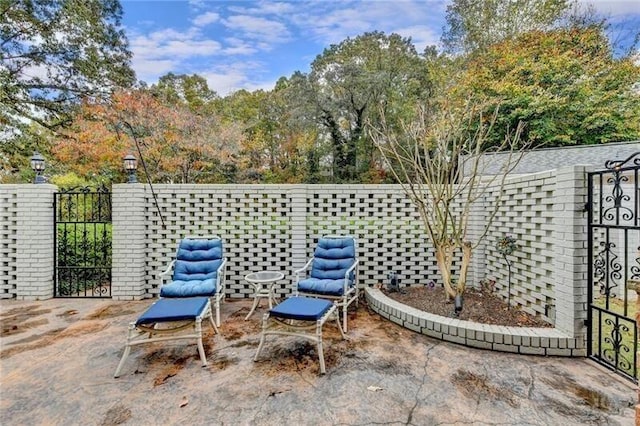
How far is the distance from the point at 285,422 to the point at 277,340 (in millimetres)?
1296

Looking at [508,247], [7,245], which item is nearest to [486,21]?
[508,247]

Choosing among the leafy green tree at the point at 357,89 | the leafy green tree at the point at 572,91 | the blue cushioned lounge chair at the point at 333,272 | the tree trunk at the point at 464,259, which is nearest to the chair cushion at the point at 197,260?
the blue cushioned lounge chair at the point at 333,272

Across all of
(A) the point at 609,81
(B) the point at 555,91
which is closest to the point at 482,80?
(B) the point at 555,91

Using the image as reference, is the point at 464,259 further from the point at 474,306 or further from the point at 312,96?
the point at 312,96

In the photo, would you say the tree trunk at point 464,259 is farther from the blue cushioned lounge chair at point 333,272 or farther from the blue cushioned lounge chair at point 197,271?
the blue cushioned lounge chair at point 197,271

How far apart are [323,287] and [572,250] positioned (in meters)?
2.51

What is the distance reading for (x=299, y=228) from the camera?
496 cm

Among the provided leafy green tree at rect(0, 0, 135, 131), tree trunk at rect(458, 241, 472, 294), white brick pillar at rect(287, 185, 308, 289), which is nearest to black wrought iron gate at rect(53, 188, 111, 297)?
white brick pillar at rect(287, 185, 308, 289)

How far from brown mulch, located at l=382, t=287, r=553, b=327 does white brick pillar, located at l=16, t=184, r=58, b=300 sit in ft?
17.0

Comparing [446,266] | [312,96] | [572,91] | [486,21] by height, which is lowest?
[446,266]

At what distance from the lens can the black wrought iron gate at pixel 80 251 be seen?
16.7 feet

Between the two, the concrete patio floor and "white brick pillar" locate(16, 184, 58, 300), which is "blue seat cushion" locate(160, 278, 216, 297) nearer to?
the concrete patio floor

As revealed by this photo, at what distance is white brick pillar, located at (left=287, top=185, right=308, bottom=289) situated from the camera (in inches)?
194

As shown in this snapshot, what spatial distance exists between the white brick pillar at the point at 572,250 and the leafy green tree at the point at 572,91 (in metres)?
8.88
